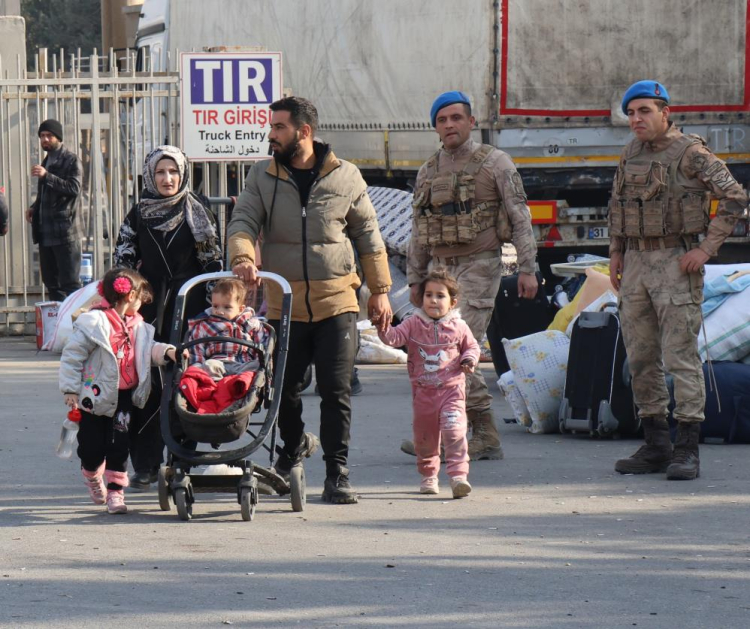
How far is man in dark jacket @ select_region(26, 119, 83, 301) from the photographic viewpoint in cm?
1414

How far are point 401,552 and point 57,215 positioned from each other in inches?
356

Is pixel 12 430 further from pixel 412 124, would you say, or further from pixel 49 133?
pixel 412 124

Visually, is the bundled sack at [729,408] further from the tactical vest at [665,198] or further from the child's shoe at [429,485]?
the child's shoe at [429,485]

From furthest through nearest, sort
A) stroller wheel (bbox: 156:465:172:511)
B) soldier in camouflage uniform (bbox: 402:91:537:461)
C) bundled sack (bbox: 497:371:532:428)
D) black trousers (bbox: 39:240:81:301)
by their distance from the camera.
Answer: black trousers (bbox: 39:240:81:301) < bundled sack (bbox: 497:371:532:428) < soldier in camouflage uniform (bbox: 402:91:537:461) < stroller wheel (bbox: 156:465:172:511)

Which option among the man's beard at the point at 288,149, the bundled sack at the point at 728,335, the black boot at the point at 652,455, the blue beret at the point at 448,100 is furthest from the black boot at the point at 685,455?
the man's beard at the point at 288,149

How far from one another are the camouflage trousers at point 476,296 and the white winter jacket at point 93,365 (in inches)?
76.3

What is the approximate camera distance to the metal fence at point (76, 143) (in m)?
14.5

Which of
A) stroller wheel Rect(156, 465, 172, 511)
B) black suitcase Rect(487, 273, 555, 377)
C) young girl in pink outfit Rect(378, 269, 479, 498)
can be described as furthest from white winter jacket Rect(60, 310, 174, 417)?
black suitcase Rect(487, 273, 555, 377)

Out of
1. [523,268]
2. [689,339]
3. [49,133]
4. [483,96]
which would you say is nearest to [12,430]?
[523,268]

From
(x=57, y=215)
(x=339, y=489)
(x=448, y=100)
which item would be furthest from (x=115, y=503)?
(x=57, y=215)

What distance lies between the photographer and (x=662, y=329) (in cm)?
780

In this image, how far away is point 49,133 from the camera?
14.1 m

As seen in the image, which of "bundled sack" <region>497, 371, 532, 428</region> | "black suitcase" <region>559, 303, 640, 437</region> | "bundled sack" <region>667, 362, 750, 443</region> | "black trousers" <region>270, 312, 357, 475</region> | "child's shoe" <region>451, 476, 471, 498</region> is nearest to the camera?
"black trousers" <region>270, 312, 357, 475</region>

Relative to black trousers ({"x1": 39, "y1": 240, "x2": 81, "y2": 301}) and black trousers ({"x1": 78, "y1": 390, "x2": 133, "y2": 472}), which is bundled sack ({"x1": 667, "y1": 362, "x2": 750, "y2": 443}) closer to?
black trousers ({"x1": 78, "y1": 390, "x2": 133, "y2": 472})
